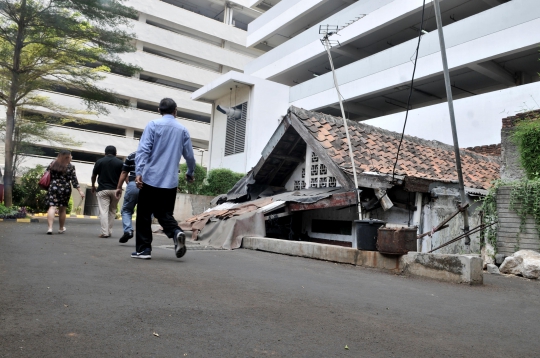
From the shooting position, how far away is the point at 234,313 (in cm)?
354

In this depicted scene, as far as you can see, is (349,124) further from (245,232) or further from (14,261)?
(14,261)

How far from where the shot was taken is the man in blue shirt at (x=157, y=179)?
19.8 ft

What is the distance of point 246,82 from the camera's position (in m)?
22.6

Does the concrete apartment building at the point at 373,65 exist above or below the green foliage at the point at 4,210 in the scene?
above

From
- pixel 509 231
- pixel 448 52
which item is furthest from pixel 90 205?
pixel 509 231

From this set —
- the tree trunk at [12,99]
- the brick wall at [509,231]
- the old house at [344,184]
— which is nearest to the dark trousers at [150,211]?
the old house at [344,184]

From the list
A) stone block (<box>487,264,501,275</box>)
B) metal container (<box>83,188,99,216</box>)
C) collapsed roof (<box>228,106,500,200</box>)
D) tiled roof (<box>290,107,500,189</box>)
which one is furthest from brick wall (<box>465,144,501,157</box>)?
metal container (<box>83,188,99,216</box>)

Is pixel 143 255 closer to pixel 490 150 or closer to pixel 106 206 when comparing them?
pixel 106 206

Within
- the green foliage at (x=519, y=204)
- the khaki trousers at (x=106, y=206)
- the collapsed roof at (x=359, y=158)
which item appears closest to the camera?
the green foliage at (x=519, y=204)

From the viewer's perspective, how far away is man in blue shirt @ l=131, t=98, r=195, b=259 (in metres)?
6.04

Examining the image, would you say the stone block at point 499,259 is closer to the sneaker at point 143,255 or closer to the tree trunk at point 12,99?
the sneaker at point 143,255

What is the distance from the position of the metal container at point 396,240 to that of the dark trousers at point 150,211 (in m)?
3.05

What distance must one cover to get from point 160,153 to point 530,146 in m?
6.98

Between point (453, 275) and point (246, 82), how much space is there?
1764 cm
